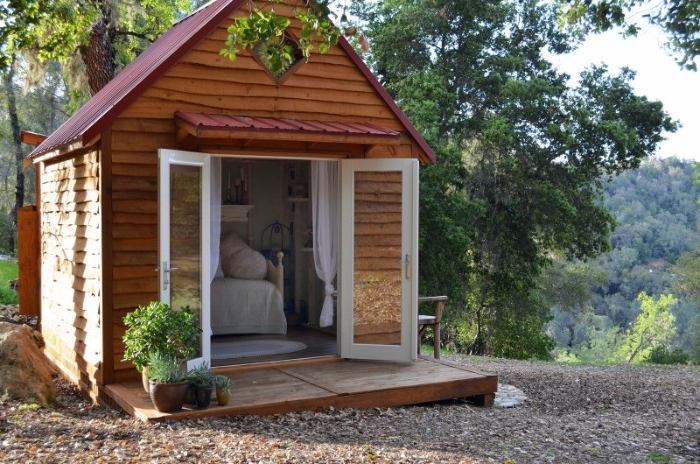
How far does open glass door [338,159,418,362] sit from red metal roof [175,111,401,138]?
362 millimetres

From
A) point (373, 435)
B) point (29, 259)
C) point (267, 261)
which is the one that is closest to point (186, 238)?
point (373, 435)

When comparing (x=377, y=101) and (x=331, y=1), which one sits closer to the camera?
(x=331, y=1)

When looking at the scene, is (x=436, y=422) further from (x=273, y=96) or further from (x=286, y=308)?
(x=286, y=308)

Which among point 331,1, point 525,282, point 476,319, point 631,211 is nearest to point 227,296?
point 331,1

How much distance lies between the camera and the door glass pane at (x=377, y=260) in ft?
25.0

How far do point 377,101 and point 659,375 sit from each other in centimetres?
587

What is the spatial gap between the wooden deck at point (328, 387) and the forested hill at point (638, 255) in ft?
86.6

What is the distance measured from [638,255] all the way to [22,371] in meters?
31.1

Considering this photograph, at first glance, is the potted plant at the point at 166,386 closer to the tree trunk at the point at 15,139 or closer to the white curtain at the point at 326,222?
the white curtain at the point at 326,222

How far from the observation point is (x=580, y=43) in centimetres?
1812

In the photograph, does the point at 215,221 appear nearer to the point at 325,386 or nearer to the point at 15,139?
the point at 325,386

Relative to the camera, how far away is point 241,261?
9.83 meters

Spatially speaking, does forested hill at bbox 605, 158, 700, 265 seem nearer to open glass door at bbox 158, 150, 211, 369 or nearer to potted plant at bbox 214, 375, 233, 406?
open glass door at bbox 158, 150, 211, 369

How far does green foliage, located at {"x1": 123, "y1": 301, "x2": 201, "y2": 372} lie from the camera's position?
601 cm
